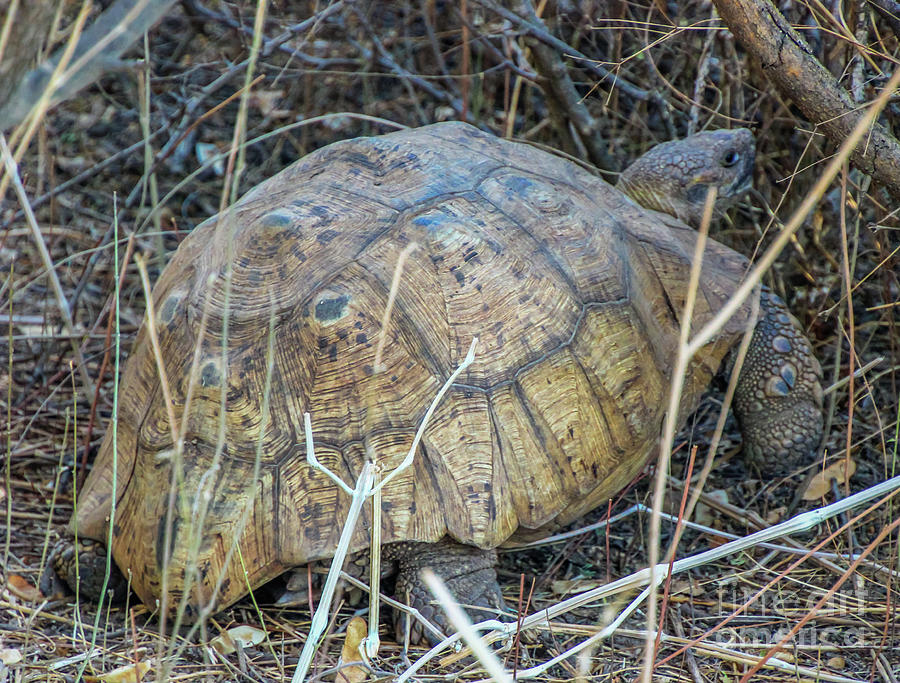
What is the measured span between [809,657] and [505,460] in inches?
37.5

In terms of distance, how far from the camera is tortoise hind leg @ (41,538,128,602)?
2.70m

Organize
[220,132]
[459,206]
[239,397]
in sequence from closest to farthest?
[239,397] → [459,206] → [220,132]

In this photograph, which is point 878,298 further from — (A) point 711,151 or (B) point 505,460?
(B) point 505,460

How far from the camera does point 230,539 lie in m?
2.45

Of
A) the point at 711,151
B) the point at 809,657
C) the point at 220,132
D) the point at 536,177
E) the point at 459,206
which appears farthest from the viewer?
the point at 220,132

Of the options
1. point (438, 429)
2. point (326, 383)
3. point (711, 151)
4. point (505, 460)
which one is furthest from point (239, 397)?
point (711, 151)

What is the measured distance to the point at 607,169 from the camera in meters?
3.98

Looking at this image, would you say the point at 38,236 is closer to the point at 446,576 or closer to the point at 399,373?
the point at 399,373

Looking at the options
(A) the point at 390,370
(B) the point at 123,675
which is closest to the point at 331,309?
(A) the point at 390,370

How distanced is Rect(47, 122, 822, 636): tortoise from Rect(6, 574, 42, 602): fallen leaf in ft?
0.39

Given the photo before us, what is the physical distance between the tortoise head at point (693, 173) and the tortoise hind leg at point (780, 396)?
0.51 m

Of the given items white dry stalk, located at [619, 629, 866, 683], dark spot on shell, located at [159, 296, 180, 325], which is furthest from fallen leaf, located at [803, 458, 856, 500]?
dark spot on shell, located at [159, 296, 180, 325]

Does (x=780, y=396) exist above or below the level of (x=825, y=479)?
above

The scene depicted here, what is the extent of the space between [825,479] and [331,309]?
1.84m
